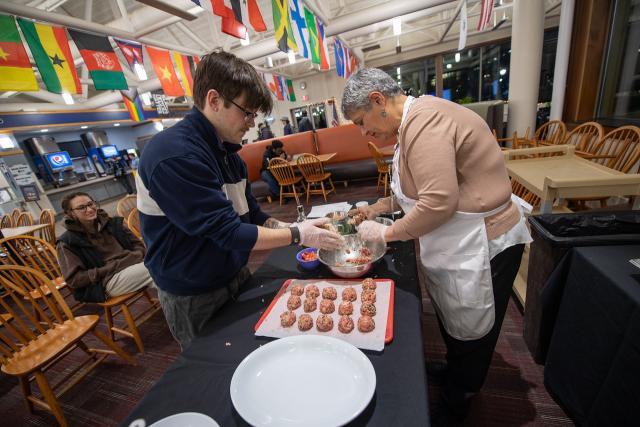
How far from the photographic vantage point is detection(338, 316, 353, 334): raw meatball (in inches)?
34.2

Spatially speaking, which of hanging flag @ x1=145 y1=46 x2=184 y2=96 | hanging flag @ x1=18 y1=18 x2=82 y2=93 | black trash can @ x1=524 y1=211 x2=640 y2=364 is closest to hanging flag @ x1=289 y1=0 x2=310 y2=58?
hanging flag @ x1=145 y1=46 x2=184 y2=96

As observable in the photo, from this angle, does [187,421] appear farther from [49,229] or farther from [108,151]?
[108,151]

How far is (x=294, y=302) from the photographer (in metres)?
1.03

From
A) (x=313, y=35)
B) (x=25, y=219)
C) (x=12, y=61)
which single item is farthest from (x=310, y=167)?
(x=25, y=219)

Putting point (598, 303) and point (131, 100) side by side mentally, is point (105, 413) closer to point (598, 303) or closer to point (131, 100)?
point (598, 303)

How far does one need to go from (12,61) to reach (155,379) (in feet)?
10.7

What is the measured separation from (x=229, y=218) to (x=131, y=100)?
8203mm

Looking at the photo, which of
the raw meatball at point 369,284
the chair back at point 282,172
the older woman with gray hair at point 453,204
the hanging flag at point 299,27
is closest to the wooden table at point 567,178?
the older woman with gray hair at point 453,204

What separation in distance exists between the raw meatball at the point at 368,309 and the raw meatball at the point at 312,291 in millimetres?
209

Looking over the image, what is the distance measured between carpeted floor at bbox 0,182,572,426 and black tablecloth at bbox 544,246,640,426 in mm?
156

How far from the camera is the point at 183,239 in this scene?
3.41ft

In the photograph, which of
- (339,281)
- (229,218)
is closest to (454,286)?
(339,281)

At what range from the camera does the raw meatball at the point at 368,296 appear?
3.21ft

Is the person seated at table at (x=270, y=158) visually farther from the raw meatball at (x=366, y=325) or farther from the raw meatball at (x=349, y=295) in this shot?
the raw meatball at (x=366, y=325)
